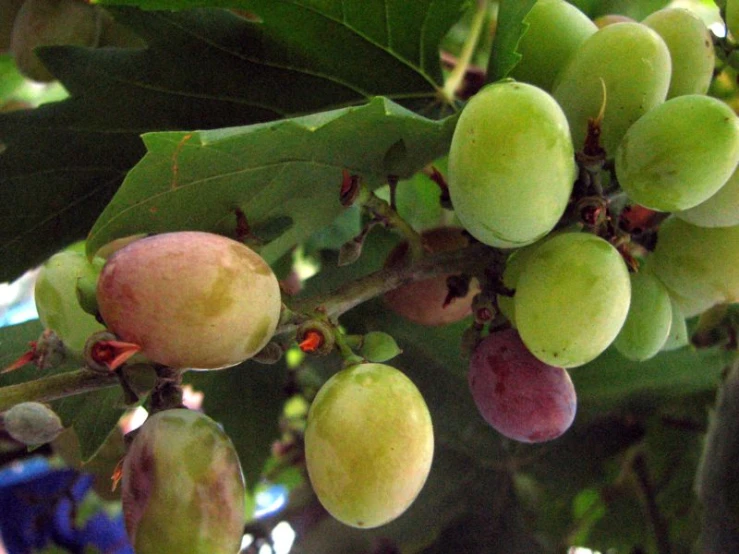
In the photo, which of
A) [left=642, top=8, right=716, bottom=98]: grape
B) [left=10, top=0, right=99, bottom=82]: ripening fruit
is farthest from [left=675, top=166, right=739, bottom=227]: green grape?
[left=10, top=0, right=99, bottom=82]: ripening fruit

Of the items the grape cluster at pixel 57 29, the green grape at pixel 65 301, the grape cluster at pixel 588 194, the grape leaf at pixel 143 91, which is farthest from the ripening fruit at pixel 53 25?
the grape cluster at pixel 588 194

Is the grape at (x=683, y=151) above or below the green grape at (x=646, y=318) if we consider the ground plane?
above

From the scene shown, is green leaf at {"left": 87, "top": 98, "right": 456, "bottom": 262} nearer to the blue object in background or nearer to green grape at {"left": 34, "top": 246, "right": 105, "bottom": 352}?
green grape at {"left": 34, "top": 246, "right": 105, "bottom": 352}

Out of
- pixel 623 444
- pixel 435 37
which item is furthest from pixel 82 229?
pixel 623 444

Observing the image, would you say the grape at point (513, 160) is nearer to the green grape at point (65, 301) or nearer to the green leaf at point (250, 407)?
the green grape at point (65, 301)

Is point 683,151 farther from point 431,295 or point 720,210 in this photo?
point 431,295

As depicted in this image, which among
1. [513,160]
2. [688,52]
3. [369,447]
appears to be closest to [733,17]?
[688,52]

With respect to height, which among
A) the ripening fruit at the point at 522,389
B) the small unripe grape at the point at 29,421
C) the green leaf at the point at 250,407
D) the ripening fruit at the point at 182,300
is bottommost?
the green leaf at the point at 250,407
